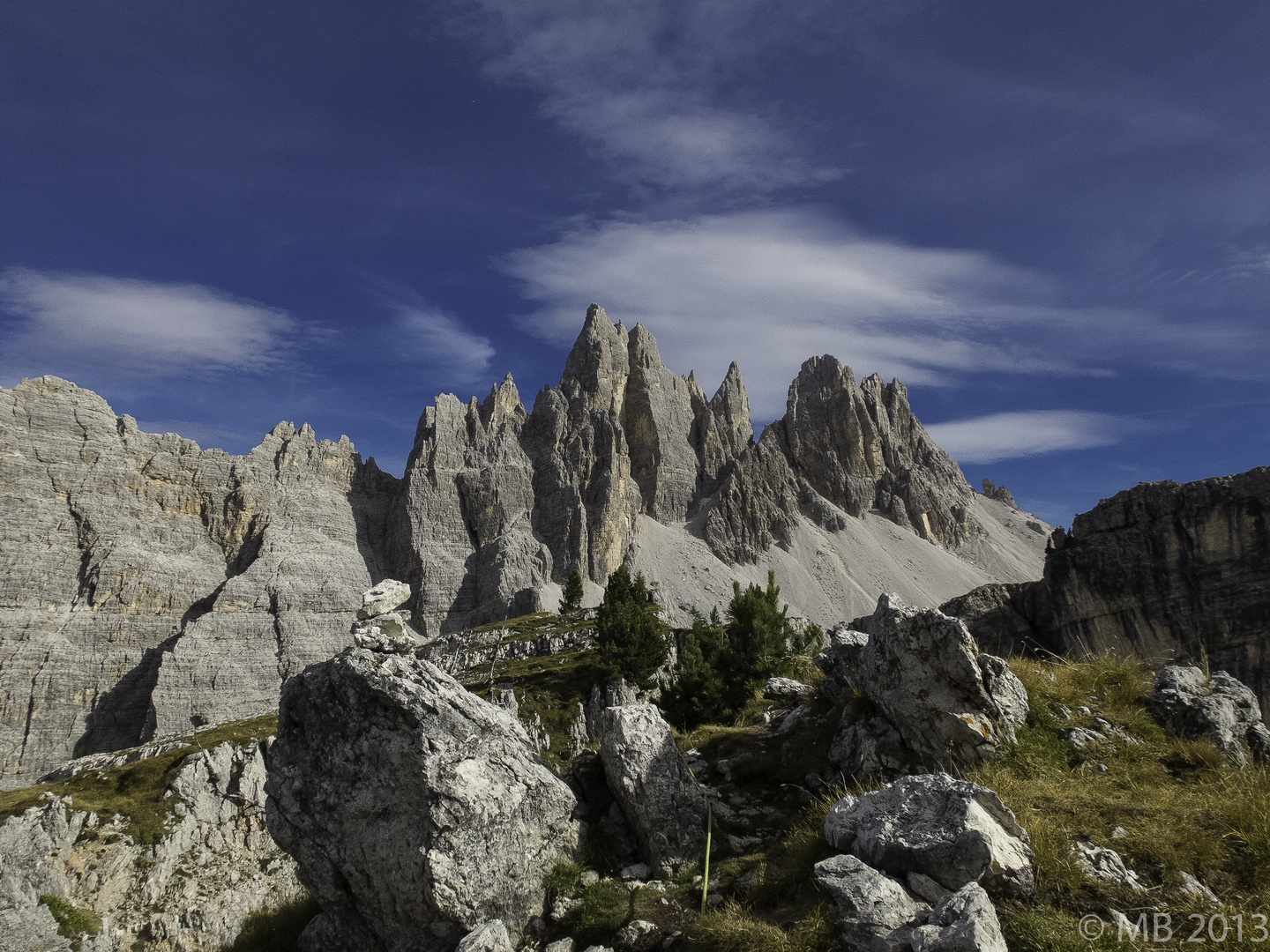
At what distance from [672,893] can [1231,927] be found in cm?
692

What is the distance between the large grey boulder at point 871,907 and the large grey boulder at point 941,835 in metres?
0.43

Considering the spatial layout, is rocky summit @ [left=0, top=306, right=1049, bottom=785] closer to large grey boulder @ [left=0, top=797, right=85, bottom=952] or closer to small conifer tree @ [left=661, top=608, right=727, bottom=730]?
large grey boulder @ [left=0, top=797, right=85, bottom=952]

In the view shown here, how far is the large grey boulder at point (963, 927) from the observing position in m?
6.24

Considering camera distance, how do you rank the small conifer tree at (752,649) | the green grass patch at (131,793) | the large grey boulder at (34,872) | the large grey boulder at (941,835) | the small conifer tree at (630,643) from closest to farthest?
1. the large grey boulder at (941,835)
2. the large grey boulder at (34,872)
3. the small conifer tree at (752,649)
4. the green grass patch at (131,793)
5. the small conifer tree at (630,643)

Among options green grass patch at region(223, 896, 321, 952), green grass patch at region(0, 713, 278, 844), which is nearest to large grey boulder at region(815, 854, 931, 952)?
green grass patch at region(223, 896, 321, 952)

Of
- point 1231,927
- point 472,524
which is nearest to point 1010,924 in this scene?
point 1231,927

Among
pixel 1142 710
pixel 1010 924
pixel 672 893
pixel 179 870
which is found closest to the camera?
pixel 1010 924

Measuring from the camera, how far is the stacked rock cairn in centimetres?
1266

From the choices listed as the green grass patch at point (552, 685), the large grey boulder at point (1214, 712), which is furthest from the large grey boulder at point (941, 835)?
the green grass patch at point (552, 685)

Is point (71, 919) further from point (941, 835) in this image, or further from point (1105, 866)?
point (1105, 866)

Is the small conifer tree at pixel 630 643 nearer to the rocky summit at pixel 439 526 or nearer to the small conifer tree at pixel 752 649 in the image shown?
the small conifer tree at pixel 752 649

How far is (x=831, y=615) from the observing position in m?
129

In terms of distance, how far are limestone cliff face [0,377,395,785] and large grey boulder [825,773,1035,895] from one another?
103m

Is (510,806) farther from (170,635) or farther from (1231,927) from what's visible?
(170,635)
